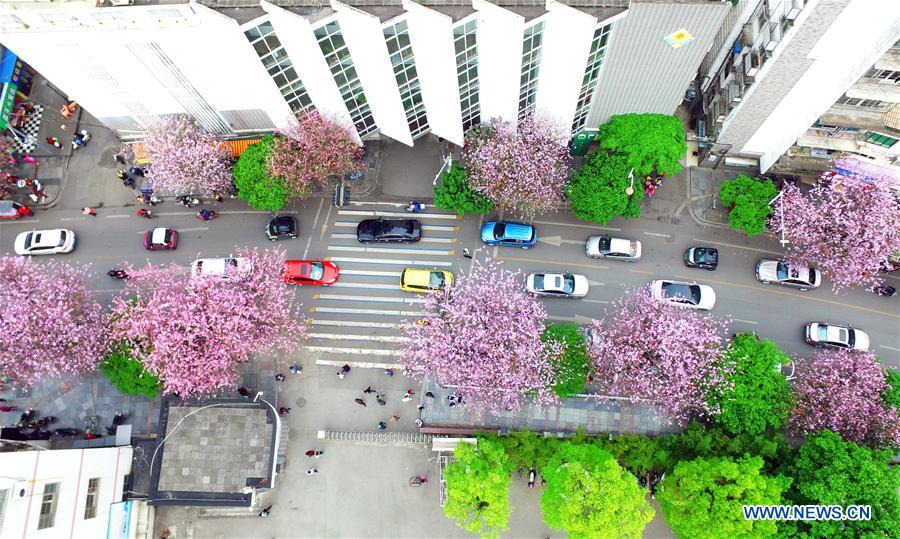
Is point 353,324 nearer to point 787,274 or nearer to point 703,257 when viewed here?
point 703,257

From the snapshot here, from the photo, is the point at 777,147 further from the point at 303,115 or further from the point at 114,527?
the point at 114,527

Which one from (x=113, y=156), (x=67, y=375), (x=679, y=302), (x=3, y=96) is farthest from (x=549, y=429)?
(x=3, y=96)

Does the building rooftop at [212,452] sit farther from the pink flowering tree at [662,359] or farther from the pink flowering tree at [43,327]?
the pink flowering tree at [662,359]

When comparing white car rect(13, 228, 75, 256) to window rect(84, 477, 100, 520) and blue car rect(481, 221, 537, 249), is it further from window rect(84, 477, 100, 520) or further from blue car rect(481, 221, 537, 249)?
blue car rect(481, 221, 537, 249)

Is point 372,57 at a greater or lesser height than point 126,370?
greater

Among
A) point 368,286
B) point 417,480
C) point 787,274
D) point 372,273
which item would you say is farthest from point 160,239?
point 787,274

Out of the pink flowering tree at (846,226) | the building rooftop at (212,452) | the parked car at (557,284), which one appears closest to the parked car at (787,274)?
the pink flowering tree at (846,226)
